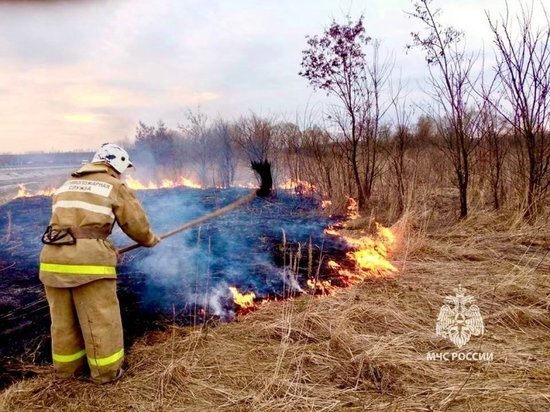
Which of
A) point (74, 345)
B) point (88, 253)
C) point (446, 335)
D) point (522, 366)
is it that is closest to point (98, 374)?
point (74, 345)

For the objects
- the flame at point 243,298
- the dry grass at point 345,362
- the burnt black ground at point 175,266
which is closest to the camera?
the dry grass at point 345,362

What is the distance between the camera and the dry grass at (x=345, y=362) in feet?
9.16

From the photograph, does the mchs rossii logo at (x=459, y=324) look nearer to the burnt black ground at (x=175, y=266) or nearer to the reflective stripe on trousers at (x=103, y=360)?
the burnt black ground at (x=175, y=266)

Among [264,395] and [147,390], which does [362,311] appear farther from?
[147,390]

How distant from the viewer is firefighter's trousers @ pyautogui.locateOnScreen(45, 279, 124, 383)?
3.00 metres

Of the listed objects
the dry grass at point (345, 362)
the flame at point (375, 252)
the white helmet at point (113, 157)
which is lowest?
the dry grass at point (345, 362)

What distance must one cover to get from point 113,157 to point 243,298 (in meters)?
2.52

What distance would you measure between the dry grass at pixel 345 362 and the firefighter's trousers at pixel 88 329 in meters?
0.15

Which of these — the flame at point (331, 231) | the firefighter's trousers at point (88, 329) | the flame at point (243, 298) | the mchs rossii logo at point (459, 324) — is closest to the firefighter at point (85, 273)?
the firefighter's trousers at point (88, 329)

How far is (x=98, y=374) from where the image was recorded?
3.06m

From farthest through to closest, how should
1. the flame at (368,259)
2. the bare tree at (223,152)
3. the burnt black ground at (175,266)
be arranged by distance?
the bare tree at (223,152) < the flame at (368,259) < the burnt black ground at (175,266)

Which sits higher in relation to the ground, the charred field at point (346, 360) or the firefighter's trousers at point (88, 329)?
the firefighter's trousers at point (88, 329)

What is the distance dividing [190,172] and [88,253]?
14.8m

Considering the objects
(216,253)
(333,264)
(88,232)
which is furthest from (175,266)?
(88,232)
